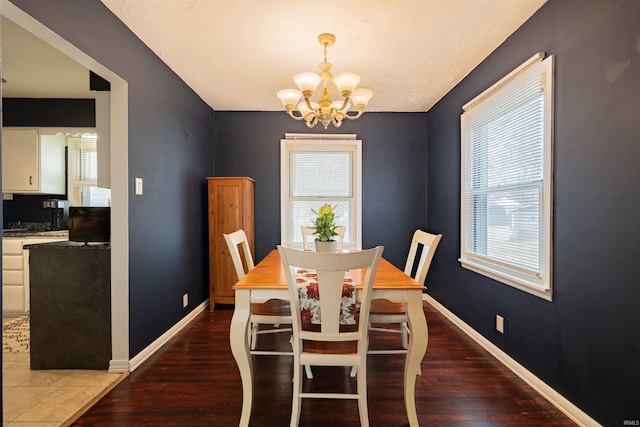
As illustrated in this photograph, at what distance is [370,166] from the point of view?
4250 millimetres

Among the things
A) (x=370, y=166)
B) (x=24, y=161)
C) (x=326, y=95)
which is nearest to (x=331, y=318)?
(x=326, y=95)

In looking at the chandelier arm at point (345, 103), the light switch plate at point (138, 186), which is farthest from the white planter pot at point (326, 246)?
the light switch plate at point (138, 186)

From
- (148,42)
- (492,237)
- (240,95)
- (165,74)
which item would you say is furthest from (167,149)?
(492,237)

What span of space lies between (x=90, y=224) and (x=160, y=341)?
1.13 meters

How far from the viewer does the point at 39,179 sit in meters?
3.75

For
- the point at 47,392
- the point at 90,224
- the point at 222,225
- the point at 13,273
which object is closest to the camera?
the point at 47,392

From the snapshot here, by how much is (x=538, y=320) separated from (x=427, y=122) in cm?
291

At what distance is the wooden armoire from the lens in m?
3.71

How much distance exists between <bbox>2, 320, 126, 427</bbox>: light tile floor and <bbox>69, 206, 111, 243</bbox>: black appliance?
947 mm

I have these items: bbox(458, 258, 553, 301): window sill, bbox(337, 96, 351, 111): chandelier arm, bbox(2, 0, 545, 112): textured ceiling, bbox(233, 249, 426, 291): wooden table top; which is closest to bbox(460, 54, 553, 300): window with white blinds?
bbox(458, 258, 553, 301): window sill

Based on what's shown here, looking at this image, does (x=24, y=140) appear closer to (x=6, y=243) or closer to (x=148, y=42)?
(x=6, y=243)

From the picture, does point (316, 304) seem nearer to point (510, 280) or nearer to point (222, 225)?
point (510, 280)

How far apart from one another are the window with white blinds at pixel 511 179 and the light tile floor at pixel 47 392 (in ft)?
9.57

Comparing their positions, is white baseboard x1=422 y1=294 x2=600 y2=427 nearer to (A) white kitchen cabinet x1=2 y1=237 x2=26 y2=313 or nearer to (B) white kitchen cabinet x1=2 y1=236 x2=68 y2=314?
(B) white kitchen cabinet x1=2 y1=236 x2=68 y2=314
